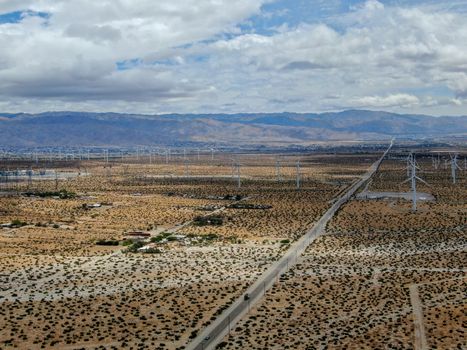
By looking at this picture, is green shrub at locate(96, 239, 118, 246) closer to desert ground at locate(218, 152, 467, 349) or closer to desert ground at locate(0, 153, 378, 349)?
desert ground at locate(0, 153, 378, 349)

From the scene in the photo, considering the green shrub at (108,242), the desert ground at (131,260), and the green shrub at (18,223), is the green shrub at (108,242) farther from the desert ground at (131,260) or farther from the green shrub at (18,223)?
the green shrub at (18,223)

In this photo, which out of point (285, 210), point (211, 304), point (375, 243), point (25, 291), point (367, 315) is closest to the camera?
point (367, 315)

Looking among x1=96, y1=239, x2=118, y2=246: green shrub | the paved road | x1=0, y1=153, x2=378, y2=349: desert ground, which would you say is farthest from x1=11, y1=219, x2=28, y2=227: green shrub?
the paved road

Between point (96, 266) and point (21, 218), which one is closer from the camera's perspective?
point (96, 266)

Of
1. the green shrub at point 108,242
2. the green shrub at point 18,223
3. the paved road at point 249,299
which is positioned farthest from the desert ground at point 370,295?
the green shrub at point 18,223

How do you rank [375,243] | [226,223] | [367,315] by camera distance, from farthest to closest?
[226,223] → [375,243] → [367,315]

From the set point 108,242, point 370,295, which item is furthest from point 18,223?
point 370,295

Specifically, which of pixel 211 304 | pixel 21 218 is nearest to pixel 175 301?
pixel 211 304

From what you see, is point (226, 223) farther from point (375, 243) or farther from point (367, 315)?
point (367, 315)

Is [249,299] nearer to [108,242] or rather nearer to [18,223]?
[108,242]
